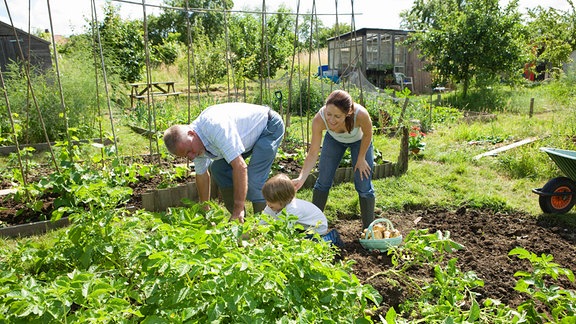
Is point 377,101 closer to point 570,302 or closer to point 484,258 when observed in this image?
point 484,258

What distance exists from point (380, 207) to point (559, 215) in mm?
1776

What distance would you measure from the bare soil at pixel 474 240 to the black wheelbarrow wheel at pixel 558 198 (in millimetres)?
112

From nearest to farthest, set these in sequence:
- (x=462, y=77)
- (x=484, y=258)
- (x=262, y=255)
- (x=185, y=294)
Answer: (x=185, y=294) < (x=262, y=255) < (x=484, y=258) < (x=462, y=77)

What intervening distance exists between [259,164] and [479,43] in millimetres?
11253

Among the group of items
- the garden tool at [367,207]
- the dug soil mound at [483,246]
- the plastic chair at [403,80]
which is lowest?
the dug soil mound at [483,246]

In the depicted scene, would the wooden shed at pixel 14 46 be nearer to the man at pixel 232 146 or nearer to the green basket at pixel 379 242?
the man at pixel 232 146

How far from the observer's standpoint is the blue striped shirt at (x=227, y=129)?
282 cm

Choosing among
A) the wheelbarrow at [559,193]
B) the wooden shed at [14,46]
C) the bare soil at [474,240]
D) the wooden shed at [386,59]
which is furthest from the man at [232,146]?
the wooden shed at [386,59]

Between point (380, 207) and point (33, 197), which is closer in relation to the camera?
point (33, 197)

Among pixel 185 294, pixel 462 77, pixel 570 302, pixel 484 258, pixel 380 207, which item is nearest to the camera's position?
pixel 185 294

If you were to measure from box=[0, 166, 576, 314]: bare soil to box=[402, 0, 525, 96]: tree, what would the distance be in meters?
9.57

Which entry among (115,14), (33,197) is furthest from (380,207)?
(115,14)

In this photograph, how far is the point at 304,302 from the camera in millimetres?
1744

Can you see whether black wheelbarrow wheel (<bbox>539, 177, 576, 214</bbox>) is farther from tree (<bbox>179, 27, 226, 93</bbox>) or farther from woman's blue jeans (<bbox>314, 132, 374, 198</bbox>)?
tree (<bbox>179, 27, 226, 93</bbox>)
